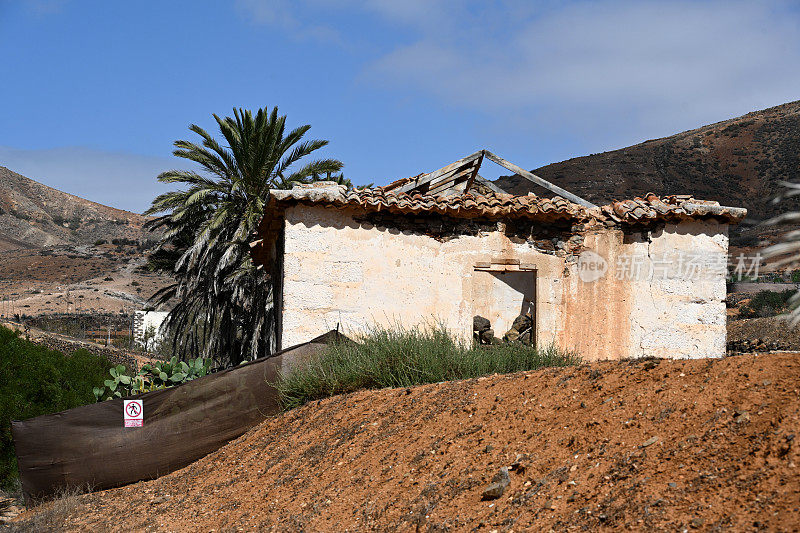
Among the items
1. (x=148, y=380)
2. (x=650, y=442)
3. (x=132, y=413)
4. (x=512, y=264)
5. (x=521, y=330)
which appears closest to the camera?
(x=650, y=442)

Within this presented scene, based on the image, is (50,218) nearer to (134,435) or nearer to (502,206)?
(502,206)

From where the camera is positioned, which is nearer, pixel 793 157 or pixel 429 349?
pixel 429 349

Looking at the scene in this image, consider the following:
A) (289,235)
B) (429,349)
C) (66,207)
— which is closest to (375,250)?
(289,235)

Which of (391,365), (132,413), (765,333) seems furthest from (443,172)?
(765,333)

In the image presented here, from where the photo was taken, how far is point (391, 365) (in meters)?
9.03

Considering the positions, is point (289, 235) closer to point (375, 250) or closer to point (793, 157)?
point (375, 250)

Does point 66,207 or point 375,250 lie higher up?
point 66,207

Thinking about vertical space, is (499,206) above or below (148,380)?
above

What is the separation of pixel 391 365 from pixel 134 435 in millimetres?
3139

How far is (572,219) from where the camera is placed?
38.3ft

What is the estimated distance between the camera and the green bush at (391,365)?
28.9ft

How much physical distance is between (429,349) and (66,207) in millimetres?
74230

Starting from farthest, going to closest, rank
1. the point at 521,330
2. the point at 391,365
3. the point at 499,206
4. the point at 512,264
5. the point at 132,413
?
1. the point at 521,330
2. the point at 512,264
3. the point at 499,206
4. the point at 391,365
5. the point at 132,413

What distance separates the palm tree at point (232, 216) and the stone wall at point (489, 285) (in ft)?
23.3
